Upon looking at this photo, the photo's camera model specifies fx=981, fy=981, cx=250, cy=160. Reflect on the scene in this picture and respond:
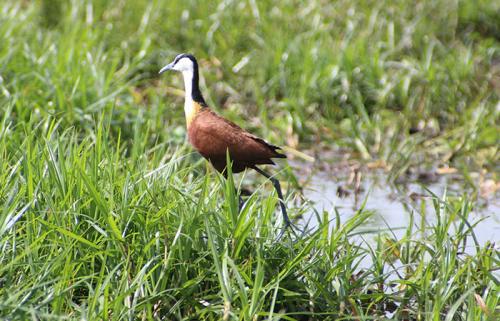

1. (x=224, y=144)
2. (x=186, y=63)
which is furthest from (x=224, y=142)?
(x=186, y=63)

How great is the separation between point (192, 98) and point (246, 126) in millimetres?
2042

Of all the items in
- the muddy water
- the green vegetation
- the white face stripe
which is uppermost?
the white face stripe

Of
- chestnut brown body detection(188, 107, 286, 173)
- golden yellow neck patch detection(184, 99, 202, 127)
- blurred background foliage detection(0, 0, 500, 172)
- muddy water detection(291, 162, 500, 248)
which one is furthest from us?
blurred background foliage detection(0, 0, 500, 172)

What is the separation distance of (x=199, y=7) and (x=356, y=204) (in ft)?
9.76

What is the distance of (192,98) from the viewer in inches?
196

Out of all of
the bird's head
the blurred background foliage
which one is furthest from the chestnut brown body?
the blurred background foliage

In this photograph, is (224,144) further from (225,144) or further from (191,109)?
(191,109)

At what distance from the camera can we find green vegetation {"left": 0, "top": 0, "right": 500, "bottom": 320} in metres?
3.57

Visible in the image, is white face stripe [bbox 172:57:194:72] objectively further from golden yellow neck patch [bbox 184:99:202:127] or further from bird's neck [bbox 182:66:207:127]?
golden yellow neck patch [bbox 184:99:202:127]

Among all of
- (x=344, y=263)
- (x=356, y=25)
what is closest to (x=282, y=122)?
(x=356, y=25)

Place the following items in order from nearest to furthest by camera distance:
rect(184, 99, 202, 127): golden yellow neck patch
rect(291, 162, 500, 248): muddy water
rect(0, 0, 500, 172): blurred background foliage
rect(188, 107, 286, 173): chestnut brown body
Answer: rect(188, 107, 286, 173): chestnut brown body → rect(184, 99, 202, 127): golden yellow neck patch → rect(291, 162, 500, 248): muddy water → rect(0, 0, 500, 172): blurred background foliage

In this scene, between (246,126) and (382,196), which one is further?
(246,126)

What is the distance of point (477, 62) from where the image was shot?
25.5 feet

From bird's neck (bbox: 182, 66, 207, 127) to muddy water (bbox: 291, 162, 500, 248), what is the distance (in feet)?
3.04
